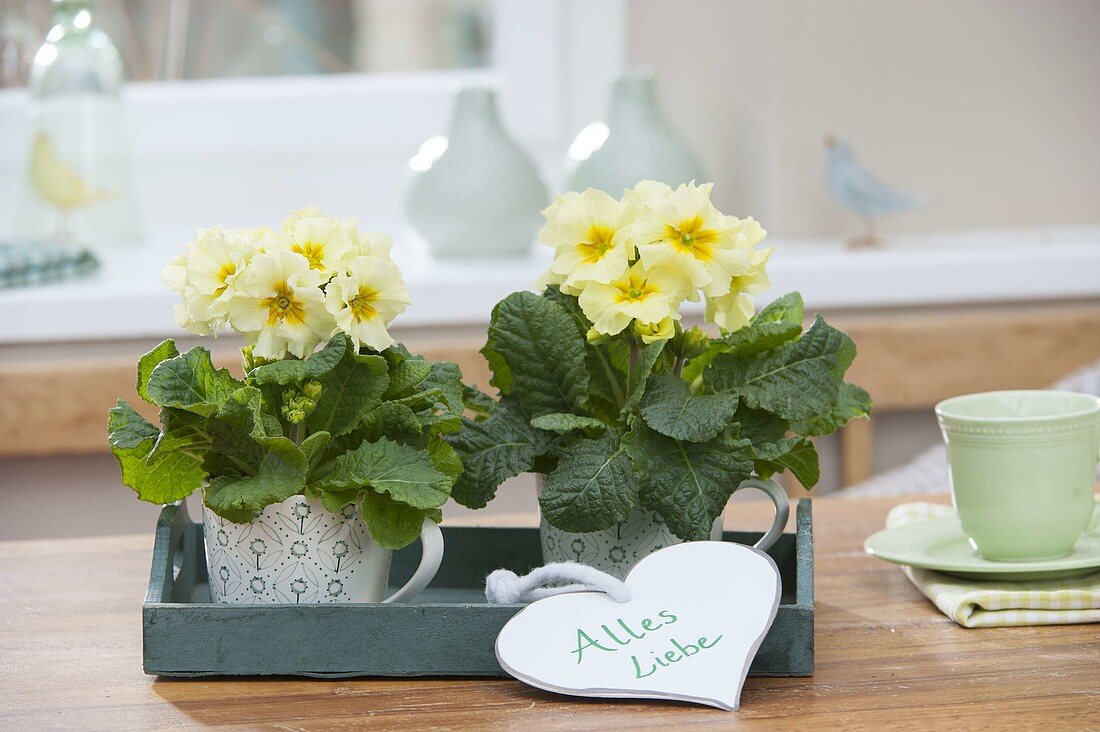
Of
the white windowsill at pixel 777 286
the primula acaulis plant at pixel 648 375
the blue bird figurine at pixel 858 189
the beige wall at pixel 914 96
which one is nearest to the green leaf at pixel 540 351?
the primula acaulis plant at pixel 648 375

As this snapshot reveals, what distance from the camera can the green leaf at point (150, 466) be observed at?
0.72 m

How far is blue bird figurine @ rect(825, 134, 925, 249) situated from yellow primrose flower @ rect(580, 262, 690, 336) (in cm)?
136

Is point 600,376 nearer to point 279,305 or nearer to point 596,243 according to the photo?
point 596,243

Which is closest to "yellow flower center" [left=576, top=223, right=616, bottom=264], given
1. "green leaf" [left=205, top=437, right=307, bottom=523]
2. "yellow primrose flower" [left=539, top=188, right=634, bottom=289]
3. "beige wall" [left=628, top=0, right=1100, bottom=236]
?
"yellow primrose flower" [left=539, top=188, right=634, bottom=289]

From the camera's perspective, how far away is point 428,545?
721mm

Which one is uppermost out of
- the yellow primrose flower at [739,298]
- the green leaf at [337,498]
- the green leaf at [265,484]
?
the yellow primrose flower at [739,298]

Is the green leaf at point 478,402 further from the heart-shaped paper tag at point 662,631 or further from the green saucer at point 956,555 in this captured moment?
the green saucer at point 956,555

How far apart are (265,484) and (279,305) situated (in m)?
0.10

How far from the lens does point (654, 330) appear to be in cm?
74

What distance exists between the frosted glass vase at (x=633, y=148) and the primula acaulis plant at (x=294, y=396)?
1295 mm

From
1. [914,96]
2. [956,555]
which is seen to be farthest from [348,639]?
[914,96]

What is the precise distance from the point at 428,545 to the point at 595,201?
0.22 m

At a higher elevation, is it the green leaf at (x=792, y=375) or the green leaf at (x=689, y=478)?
the green leaf at (x=792, y=375)

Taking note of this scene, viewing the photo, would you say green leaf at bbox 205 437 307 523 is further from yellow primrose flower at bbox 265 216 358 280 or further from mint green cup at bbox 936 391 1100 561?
mint green cup at bbox 936 391 1100 561
